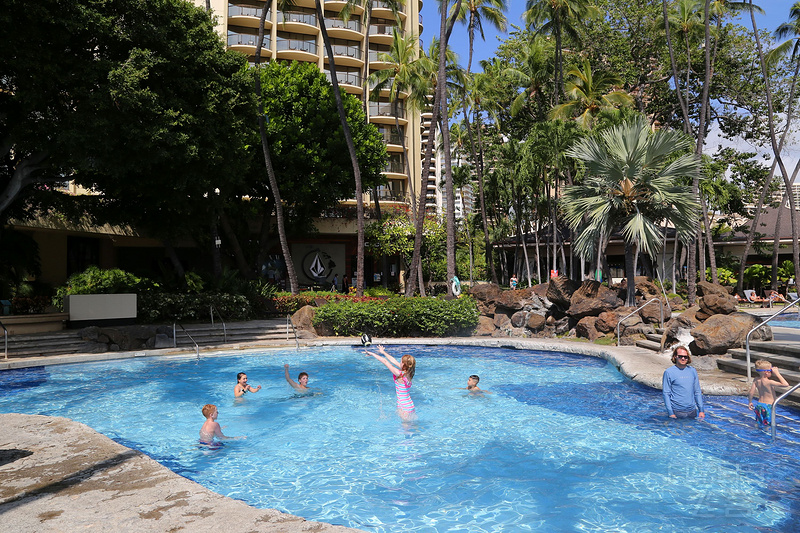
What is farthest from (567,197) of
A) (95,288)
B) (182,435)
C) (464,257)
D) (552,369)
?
(464,257)

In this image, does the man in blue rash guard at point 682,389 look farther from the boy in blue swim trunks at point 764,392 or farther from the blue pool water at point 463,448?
the boy in blue swim trunks at point 764,392

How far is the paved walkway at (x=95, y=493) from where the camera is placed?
3990 mm

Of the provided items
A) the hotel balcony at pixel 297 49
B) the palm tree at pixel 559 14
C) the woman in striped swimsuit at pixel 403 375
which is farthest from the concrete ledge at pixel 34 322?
the hotel balcony at pixel 297 49

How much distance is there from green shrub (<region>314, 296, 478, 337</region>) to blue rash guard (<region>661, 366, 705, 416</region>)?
10.8 meters

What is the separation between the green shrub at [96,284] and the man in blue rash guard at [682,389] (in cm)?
1822

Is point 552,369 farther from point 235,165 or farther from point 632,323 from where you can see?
point 235,165

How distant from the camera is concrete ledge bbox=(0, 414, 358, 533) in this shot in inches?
157

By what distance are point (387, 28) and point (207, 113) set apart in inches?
1359

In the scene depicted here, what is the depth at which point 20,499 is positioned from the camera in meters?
4.45

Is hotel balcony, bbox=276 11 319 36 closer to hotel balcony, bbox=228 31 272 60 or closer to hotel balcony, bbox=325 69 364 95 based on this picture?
hotel balcony, bbox=228 31 272 60

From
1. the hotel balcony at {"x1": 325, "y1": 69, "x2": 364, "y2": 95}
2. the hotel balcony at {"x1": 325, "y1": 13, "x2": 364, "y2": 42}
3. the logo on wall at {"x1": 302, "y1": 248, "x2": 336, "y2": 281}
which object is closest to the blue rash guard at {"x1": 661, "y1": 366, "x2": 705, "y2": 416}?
the logo on wall at {"x1": 302, "y1": 248, "x2": 336, "y2": 281}

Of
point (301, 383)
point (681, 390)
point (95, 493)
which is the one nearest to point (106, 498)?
point (95, 493)

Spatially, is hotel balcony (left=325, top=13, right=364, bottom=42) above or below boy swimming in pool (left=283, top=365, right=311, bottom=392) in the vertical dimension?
above

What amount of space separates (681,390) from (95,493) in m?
7.83
